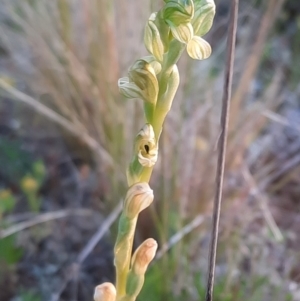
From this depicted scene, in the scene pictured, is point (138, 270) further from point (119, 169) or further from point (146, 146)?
point (119, 169)

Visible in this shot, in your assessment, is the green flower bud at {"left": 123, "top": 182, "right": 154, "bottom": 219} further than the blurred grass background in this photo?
No

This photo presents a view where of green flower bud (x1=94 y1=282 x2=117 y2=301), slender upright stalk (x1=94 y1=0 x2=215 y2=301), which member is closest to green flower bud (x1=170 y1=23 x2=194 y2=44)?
Result: slender upright stalk (x1=94 y1=0 x2=215 y2=301)

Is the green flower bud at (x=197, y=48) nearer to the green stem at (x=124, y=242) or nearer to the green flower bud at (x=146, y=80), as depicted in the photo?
the green flower bud at (x=146, y=80)

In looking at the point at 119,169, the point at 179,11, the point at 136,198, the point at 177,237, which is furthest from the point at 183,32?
the point at 119,169

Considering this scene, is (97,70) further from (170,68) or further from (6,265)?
(170,68)

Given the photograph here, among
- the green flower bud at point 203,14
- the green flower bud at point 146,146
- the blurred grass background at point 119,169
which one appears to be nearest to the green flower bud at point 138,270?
the green flower bud at point 146,146

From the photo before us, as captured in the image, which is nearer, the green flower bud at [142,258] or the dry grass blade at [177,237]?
the green flower bud at [142,258]

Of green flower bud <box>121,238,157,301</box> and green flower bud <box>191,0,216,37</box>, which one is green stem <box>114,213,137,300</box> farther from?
green flower bud <box>191,0,216,37</box>
